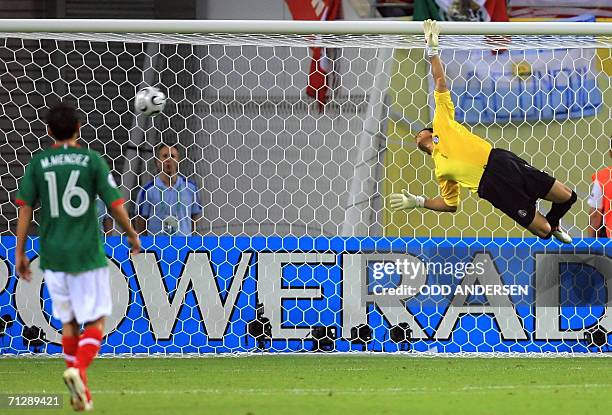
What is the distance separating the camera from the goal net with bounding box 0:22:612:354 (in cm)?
1127

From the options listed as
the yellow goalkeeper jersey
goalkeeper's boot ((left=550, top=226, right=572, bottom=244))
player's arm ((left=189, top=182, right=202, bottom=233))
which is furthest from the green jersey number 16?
goalkeeper's boot ((left=550, top=226, right=572, bottom=244))

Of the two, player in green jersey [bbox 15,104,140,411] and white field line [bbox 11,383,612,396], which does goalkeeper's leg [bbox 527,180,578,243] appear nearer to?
white field line [bbox 11,383,612,396]

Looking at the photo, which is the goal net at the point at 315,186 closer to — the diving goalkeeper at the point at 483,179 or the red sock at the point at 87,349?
the diving goalkeeper at the point at 483,179

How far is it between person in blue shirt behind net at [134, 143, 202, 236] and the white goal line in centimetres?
154

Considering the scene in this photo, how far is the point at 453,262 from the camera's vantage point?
1166 cm

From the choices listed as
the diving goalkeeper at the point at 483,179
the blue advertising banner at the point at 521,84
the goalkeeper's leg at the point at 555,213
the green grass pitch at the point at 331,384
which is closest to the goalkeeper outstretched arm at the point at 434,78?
the diving goalkeeper at the point at 483,179

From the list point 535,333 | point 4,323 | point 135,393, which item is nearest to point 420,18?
point 535,333

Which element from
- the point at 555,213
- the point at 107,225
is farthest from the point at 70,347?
the point at 555,213

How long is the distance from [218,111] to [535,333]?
3.92 metres

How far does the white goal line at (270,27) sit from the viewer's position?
34.4ft

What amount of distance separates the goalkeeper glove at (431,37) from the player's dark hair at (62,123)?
367 cm

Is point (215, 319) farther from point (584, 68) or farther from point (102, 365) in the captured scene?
point (584, 68)

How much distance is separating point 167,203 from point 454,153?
2911mm

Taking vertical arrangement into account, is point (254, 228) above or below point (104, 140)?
below
